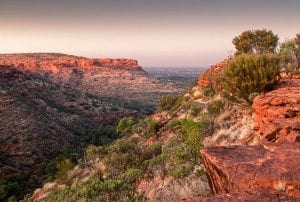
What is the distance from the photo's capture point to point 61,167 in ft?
128

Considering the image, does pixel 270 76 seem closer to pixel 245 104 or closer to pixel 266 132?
pixel 245 104

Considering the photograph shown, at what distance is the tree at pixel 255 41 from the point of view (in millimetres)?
37844

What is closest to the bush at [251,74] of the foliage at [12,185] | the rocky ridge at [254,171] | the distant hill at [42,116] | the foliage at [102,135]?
the rocky ridge at [254,171]

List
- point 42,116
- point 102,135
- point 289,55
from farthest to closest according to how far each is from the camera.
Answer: point 102,135 → point 42,116 → point 289,55

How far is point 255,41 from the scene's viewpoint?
128ft

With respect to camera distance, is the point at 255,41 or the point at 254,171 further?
the point at 255,41

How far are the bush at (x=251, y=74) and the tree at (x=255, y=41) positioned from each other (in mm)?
18959

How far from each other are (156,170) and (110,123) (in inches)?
2413

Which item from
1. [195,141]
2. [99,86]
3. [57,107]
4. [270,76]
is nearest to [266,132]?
[195,141]

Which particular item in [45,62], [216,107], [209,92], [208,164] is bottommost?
[45,62]

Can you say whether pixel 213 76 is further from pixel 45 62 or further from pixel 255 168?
pixel 45 62

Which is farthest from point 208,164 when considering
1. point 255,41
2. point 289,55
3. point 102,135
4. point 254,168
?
point 102,135

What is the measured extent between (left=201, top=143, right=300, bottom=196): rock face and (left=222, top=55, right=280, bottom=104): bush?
9893 millimetres

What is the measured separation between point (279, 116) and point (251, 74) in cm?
598
